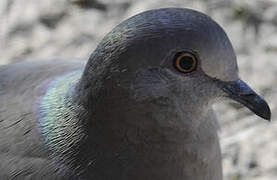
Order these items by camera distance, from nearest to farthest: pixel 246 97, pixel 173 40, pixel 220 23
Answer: pixel 173 40 → pixel 246 97 → pixel 220 23

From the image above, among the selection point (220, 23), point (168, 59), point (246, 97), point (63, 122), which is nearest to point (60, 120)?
point (63, 122)

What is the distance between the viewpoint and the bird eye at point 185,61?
2.23m

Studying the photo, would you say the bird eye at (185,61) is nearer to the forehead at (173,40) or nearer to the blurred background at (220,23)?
the forehead at (173,40)

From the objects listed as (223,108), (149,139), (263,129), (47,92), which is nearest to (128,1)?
(223,108)

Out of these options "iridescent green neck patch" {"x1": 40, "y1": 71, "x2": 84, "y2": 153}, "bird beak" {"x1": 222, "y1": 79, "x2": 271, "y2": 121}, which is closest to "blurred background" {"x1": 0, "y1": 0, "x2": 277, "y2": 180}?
"bird beak" {"x1": 222, "y1": 79, "x2": 271, "y2": 121}

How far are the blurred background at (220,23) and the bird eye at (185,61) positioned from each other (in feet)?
4.18

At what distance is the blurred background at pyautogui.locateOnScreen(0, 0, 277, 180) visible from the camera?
11.4ft

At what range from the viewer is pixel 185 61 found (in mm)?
2230

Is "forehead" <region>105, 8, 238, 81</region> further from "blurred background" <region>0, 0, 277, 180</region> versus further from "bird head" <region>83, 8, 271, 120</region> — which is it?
"blurred background" <region>0, 0, 277, 180</region>

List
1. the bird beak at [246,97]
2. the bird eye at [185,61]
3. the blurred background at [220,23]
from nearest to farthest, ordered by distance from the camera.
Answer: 1. the bird eye at [185,61]
2. the bird beak at [246,97]
3. the blurred background at [220,23]

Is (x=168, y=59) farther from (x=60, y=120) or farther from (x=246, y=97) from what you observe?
(x=60, y=120)

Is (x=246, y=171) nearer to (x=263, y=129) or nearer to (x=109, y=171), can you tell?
(x=263, y=129)

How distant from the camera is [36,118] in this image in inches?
98.9

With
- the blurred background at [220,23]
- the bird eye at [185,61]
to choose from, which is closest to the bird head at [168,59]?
the bird eye at [185,61]
